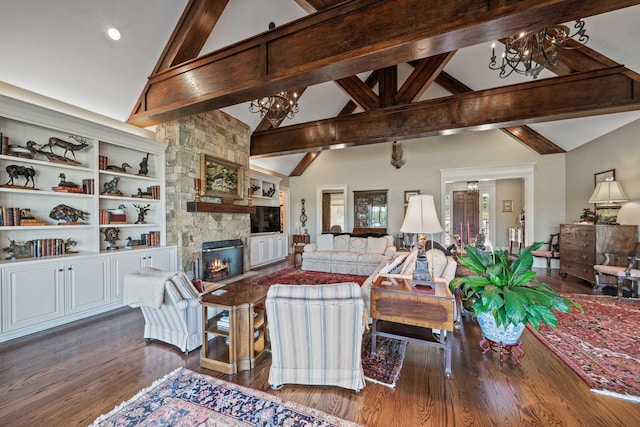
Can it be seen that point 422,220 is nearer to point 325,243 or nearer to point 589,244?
point 325,243

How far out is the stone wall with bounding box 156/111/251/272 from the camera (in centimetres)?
449

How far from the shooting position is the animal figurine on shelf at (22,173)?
295 centimetres

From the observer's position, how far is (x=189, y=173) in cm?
466

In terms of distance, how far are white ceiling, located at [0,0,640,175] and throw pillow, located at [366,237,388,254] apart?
13.6 ft

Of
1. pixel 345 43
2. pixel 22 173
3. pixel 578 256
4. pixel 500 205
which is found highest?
pixel 345 43

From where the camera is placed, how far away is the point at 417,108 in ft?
14.3

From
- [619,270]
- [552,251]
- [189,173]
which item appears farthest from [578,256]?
[189,173]

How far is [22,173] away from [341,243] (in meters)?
5.37

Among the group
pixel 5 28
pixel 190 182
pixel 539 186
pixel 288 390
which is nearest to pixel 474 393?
pixel 288 390

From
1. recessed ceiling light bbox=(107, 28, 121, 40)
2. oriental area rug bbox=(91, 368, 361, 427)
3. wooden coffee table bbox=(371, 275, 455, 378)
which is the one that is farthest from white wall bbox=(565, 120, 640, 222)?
recessed ceiling light bbox=(107, 28, 121, 40)

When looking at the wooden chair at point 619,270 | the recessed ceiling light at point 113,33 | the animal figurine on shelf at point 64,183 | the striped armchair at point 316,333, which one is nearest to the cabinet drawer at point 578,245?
the wooden chair at point 619,270

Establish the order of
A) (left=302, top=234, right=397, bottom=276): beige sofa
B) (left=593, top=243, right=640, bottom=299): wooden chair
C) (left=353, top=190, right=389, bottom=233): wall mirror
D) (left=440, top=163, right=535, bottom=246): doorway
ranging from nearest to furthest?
(left=593, top=243, right=640, bottom=299): wooden chair, (left=302, top=234, right=397, bottom=276): beige sofa, (left=440, top=163, right=535, bottom=246): doorway, (left=353, top=190, right=389, bottom=233): wall mirror

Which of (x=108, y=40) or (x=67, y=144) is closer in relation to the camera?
(x=108, y=40)

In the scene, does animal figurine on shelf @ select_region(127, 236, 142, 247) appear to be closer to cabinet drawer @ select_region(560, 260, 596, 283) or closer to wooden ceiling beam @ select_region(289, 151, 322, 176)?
wooden ceiling beam @ select_region(289, 151, 322, 176)
